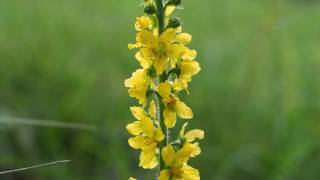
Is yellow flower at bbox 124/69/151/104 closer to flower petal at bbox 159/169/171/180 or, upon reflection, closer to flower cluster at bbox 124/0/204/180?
flower cluster at bbox 124/0/204/180

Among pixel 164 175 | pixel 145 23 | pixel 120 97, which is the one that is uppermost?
pixel 120 97

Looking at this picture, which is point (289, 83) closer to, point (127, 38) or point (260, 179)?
point (260, 179)

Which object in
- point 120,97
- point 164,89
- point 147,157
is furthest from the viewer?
point 120,97

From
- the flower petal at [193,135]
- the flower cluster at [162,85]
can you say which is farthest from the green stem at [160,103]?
the flower petal at [193,135]

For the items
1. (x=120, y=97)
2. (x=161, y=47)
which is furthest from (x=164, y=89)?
(x=120, y=97)

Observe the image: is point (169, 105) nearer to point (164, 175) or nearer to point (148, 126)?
point (148, 126)

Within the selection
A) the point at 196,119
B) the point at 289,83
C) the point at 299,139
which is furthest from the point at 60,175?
the point at 289,83
